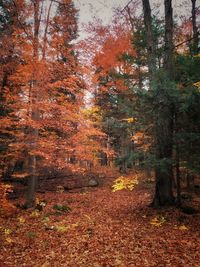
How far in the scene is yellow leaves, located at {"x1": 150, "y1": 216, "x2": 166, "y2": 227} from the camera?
9.17 meters

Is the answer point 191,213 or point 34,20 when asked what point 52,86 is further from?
point 191,213

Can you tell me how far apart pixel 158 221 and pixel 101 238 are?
2.39 meters

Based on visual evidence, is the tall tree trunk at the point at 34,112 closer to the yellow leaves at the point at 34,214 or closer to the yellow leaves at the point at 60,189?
the yellow leaves at the point at 34,214

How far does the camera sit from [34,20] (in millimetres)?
13953

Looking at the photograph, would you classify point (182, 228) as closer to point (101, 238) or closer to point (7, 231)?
point (101, 238)

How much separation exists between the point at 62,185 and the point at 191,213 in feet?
40.0

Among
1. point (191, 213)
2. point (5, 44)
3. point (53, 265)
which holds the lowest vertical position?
point (53, 265)

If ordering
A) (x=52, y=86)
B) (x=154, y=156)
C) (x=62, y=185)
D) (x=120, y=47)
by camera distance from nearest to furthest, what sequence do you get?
(x=154, y=156) < (x=52, y=86) < (x=62, y=185) < (x=120, y=47)

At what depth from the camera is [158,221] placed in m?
9.45

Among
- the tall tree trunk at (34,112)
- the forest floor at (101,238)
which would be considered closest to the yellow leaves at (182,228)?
the forest floor at (101,238)

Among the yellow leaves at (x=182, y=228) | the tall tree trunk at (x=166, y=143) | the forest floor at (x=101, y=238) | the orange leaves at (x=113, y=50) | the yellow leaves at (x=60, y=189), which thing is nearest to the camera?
the forest floor at (x=101, y=238)

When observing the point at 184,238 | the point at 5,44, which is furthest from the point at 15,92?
the point at 184,238

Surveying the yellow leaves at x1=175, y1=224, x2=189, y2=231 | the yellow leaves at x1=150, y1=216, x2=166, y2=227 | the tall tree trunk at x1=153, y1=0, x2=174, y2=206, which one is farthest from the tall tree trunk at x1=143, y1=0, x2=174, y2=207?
the yellow leaves at x1=175, y1=224, x2=189, y2=231

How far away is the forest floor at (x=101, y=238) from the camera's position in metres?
6.79
